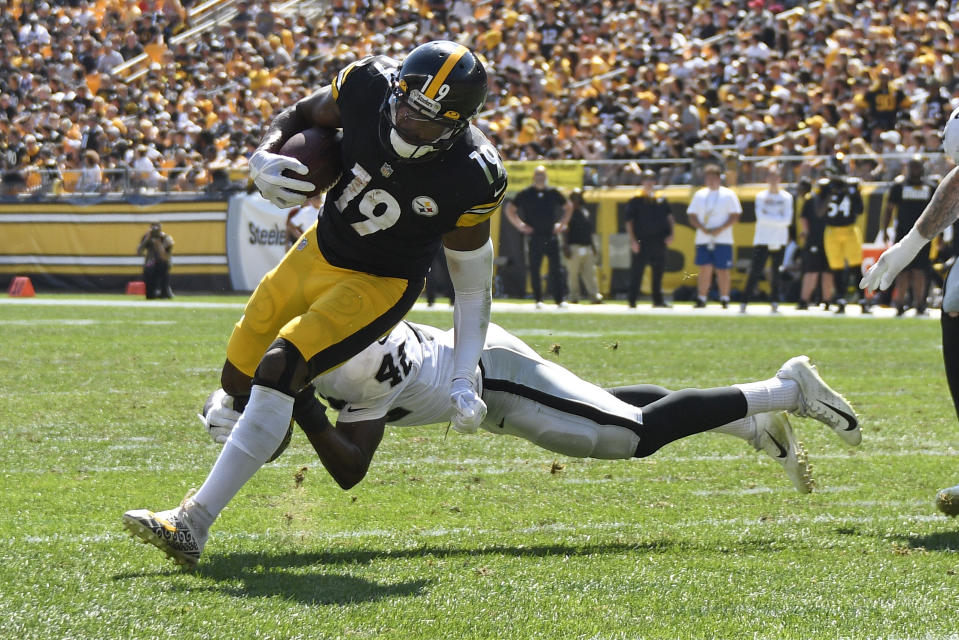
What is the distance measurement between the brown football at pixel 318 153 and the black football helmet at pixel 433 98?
271 millimetres

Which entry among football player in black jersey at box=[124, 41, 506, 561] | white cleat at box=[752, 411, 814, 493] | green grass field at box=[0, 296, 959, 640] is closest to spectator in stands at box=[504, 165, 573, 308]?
green grass field at box=[0, 296, 959, 640]

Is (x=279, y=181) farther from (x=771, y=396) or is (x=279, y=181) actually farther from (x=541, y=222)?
(x=541, y=222)

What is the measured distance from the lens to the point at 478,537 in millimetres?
3979

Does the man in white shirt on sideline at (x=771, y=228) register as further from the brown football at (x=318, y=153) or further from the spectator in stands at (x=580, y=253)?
the brown football at (x=318, y=153)

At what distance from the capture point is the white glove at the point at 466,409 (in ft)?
11.8

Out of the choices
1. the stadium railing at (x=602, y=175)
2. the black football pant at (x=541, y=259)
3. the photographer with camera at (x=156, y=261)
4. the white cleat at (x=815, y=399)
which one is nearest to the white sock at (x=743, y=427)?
the white cleat at (x=815, y=399)

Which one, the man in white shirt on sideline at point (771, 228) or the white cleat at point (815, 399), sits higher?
the white cleat at point (815, 399)

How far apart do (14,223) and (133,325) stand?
7656mm

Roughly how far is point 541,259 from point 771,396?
10.7 metres

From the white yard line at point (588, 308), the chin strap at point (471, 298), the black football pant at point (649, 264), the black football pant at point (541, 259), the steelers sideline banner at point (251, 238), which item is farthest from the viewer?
the steelers sideline banner at point (251, 238)

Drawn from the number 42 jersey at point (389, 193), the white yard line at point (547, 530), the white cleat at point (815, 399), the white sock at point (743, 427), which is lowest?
the white yard line at point (547, 530)

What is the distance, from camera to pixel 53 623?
290cm

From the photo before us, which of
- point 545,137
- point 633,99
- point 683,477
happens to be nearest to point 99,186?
point 545,137

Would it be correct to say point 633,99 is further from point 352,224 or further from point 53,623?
point 53,623
